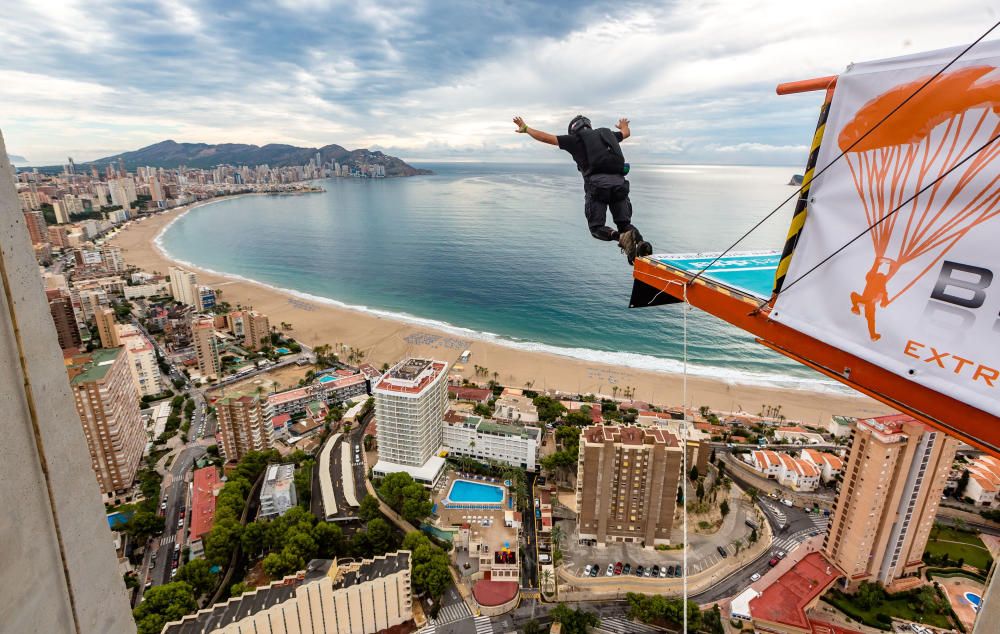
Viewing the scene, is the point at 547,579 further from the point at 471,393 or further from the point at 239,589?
the point at 471,393

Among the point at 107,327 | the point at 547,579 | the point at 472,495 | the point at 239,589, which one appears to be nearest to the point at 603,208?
the point at 547,579

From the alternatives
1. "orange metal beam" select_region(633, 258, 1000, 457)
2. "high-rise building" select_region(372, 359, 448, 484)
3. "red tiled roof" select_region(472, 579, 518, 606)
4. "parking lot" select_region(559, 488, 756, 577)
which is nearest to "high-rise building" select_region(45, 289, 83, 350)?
"high-rise building" select_region(372, 359, 448, 484)

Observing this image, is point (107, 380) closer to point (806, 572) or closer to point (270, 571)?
point (270, 571)

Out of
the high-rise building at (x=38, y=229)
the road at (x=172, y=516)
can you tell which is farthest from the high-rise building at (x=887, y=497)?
the high-rise building at (x=38, y=229)

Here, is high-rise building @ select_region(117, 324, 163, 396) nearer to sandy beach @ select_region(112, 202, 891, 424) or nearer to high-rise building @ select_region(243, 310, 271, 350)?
high-rise building @ select_region(243, 310, 271, 350)

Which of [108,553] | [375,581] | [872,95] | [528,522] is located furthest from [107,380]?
[872,95]
